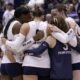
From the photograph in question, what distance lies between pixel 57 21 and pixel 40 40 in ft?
1.27

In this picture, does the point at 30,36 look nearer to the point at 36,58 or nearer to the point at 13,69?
the point at 36,58

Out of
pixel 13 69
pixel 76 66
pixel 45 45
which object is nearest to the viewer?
pixel 45 45

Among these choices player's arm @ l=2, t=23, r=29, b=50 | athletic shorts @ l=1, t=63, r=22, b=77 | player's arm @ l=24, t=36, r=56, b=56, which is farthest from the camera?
athletic shorts @ l=1, t=63, r=22, b=77

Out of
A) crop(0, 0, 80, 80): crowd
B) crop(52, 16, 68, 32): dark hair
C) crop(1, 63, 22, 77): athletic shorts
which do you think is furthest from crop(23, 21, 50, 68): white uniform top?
crop(1, 63, 22, 77): athletic shorts

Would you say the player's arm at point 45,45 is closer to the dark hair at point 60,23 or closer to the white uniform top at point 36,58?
the white uniform top at point 36,58

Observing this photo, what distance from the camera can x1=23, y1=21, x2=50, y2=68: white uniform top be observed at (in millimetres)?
5758

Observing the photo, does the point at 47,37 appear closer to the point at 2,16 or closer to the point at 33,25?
the point at 33,25

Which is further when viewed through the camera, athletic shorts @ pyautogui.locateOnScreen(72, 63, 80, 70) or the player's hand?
athletic shorts @ pyautogui.locateOnScreen(72, 63, 80, 70)

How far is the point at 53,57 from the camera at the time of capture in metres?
5.79

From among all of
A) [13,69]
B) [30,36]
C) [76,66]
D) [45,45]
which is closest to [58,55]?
[45,45]

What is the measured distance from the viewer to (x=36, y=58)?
5.77 meters

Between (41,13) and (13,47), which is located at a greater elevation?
(41,13)

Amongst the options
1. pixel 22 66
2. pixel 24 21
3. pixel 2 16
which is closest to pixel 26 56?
pixel 22 66

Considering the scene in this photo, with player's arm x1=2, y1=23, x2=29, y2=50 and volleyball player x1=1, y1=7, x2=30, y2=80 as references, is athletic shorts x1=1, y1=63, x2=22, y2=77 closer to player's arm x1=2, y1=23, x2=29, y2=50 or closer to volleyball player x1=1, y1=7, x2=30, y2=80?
volleyball player x1=1, y1=7, x2=30, y2=80
